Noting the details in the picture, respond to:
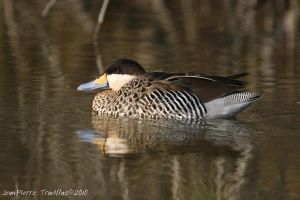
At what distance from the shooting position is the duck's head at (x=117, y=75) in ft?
37.4

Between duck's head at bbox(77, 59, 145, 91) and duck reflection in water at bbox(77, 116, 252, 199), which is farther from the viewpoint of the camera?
duck's head at bbox(77, 59, 145, 91)

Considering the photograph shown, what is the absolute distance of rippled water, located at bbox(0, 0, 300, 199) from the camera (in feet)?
26.6

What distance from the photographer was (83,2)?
18.9 metres

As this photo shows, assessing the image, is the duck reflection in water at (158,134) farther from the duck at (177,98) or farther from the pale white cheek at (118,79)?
the pale white cheek at (118,79)

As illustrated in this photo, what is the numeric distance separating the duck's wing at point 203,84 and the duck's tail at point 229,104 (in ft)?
0.19

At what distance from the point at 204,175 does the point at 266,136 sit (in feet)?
5.52

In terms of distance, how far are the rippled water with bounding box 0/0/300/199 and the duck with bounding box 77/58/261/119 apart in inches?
7.5

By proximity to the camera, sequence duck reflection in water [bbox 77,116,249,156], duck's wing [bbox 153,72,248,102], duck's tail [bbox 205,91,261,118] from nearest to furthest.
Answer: duck reflection in water [bbox 77,116,249,156] < duck's tail [bbox 205,91,261,118] < duck's wing [bbox 153,72,248,102]

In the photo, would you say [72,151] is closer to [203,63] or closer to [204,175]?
[204,175]

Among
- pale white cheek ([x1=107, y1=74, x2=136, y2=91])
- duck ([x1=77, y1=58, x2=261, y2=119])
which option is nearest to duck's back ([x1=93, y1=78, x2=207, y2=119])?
duck ([x1=77, y1=58, x2=261, y2=119])

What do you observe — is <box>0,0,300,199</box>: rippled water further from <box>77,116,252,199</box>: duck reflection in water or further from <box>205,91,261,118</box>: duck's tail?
<box>205,91,261,118</box>: duck's tail

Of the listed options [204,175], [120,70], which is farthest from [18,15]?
[204,175]

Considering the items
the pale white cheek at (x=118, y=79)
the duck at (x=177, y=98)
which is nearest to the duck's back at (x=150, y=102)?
the duck at (x=177, y=98)

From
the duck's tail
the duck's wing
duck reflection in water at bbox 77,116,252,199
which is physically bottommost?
duck reflection in water at bbox 77,116,252,199
